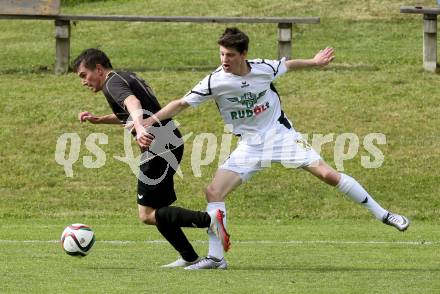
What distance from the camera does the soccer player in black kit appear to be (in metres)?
9.68

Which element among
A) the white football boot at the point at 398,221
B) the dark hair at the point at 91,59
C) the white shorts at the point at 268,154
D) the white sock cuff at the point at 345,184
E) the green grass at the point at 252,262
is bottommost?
the green grass at the point at 252,262

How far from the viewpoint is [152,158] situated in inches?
386

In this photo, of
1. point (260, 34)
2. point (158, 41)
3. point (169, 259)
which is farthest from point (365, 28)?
point (169, 259)

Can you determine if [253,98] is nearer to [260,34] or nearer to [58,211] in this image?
[58,211]

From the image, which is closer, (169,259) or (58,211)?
(169,259)

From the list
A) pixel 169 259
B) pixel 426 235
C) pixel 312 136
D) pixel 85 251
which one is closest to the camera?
pixel 85 251

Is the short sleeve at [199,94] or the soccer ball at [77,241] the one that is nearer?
the short sleeve at [199,94]

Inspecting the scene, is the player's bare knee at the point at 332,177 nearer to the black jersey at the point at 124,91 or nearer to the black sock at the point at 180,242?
the black sock at the point at 180,242

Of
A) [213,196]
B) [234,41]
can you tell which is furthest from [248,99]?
[213,196]

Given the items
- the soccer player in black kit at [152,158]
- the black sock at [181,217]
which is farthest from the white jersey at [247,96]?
the black sock at [181,217]

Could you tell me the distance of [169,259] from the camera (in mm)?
10672

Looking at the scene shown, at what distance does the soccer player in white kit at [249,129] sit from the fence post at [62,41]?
10.5 m

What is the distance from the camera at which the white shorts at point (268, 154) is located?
9.96 metres

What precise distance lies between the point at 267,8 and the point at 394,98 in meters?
7.22
